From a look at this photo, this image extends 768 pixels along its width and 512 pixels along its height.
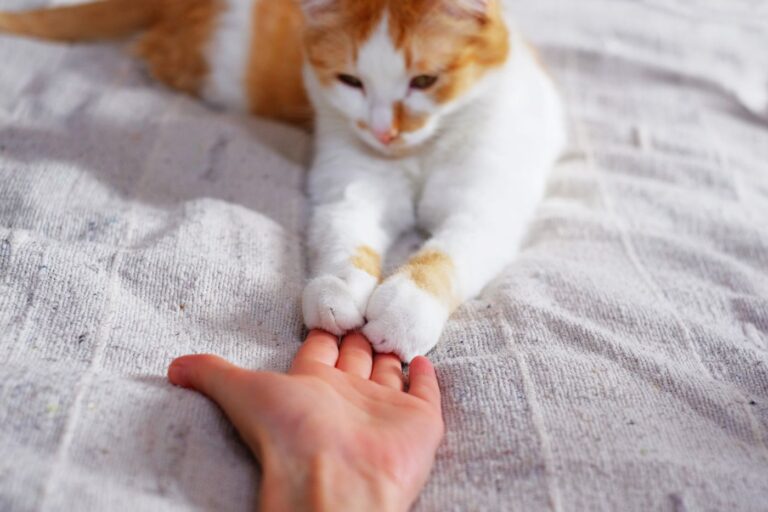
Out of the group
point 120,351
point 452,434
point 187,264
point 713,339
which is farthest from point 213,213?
point 713,339

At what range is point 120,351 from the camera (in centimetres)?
94

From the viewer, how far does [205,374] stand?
87 centimetres

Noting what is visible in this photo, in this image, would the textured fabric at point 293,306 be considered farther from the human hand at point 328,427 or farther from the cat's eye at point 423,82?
the cat's eye at point 423,82

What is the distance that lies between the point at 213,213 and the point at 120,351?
0.35 meters

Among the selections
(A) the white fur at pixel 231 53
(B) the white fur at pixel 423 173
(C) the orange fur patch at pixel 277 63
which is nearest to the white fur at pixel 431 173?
(B) the white fur at pixel 423 173

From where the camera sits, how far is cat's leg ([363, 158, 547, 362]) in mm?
1003

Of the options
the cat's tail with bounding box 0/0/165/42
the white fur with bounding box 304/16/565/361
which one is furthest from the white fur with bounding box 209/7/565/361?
the cat's tail with bounding box 0/0/165/42

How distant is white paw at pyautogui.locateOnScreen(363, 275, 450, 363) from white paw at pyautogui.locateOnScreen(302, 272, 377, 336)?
0.02 metres

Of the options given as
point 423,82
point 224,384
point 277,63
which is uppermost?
point 423,82

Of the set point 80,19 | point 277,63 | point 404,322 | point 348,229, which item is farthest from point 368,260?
point 80,19

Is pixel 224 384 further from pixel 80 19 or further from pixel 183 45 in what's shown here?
pixel 80 19

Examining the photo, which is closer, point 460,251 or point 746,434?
point 746,434

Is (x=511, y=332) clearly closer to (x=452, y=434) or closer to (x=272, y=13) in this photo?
(x=452, y=434)

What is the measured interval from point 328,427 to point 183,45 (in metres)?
1.25
